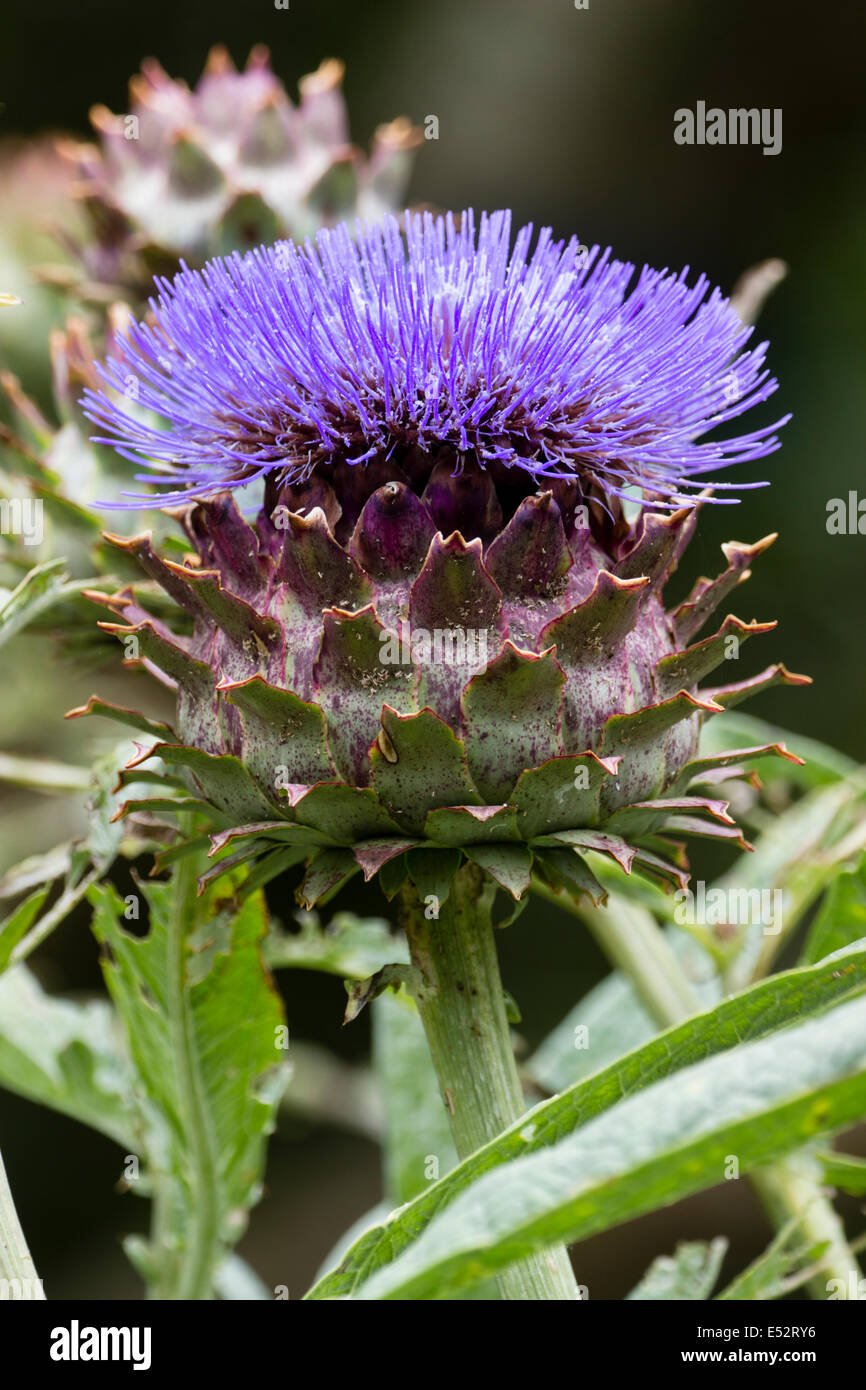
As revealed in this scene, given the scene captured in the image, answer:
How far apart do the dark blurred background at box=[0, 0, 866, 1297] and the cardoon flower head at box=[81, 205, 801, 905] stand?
1.45m

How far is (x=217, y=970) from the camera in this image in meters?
0.80

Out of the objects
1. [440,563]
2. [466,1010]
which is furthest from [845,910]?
[440,563]

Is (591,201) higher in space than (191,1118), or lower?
higher

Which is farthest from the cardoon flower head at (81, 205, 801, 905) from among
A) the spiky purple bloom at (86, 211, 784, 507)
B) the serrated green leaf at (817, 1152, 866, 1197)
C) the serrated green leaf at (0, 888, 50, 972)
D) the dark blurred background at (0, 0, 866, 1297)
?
the dark blurred background at (0, 0, 866, 1297)

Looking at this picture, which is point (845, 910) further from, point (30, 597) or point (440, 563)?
point (30, 597)

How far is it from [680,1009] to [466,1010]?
0.34 m

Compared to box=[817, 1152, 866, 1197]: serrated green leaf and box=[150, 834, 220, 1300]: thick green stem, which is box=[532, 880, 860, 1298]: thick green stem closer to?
box=[817, 1152, 866, 1197]: serrated green leaf

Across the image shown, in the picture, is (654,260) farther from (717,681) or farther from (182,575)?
(182,575)

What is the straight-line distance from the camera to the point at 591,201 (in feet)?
8.89

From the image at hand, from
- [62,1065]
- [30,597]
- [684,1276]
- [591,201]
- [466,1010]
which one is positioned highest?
[591,201]

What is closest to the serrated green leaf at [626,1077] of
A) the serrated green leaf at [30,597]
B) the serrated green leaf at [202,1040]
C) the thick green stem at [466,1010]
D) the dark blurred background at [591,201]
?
the thick green stem at [466,1010]

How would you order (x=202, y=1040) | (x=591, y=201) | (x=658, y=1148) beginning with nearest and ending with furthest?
(x=658, y=1148) → (x=202, y=1040) → (x=591, y=201)

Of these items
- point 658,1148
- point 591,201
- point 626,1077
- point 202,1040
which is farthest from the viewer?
point 591,201

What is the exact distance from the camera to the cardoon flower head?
0.62 m
